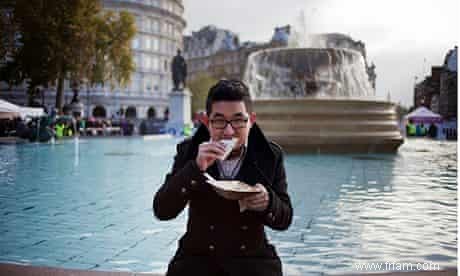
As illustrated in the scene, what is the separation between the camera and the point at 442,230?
4.23m

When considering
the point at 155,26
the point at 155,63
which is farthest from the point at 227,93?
the point at 155,63

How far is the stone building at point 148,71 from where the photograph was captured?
190 feet

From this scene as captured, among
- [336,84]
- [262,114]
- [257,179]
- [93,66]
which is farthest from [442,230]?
[93,66]

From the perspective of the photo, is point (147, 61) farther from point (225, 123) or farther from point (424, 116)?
point (225, 123)

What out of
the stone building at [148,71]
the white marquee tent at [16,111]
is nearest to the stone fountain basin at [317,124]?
the white marquee tent at [16,111]

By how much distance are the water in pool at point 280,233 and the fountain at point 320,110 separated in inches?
176

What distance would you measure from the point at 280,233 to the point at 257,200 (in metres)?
2.41

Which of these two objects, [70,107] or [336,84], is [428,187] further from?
[70,107]

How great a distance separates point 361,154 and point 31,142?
11138 mm

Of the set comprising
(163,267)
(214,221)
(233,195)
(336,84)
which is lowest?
(163,267)

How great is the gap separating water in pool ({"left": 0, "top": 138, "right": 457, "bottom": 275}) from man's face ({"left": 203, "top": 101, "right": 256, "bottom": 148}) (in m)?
1.50

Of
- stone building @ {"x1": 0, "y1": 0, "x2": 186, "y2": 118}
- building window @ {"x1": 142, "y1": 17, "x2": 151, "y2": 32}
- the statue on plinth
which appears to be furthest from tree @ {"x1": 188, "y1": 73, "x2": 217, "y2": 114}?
the statue on plinth

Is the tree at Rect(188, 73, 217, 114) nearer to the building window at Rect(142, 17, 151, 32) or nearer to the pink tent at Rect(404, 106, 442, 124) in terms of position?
the building window at Rect(142, 17, 151, 32)

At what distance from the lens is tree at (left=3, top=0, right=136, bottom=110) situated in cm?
1195
